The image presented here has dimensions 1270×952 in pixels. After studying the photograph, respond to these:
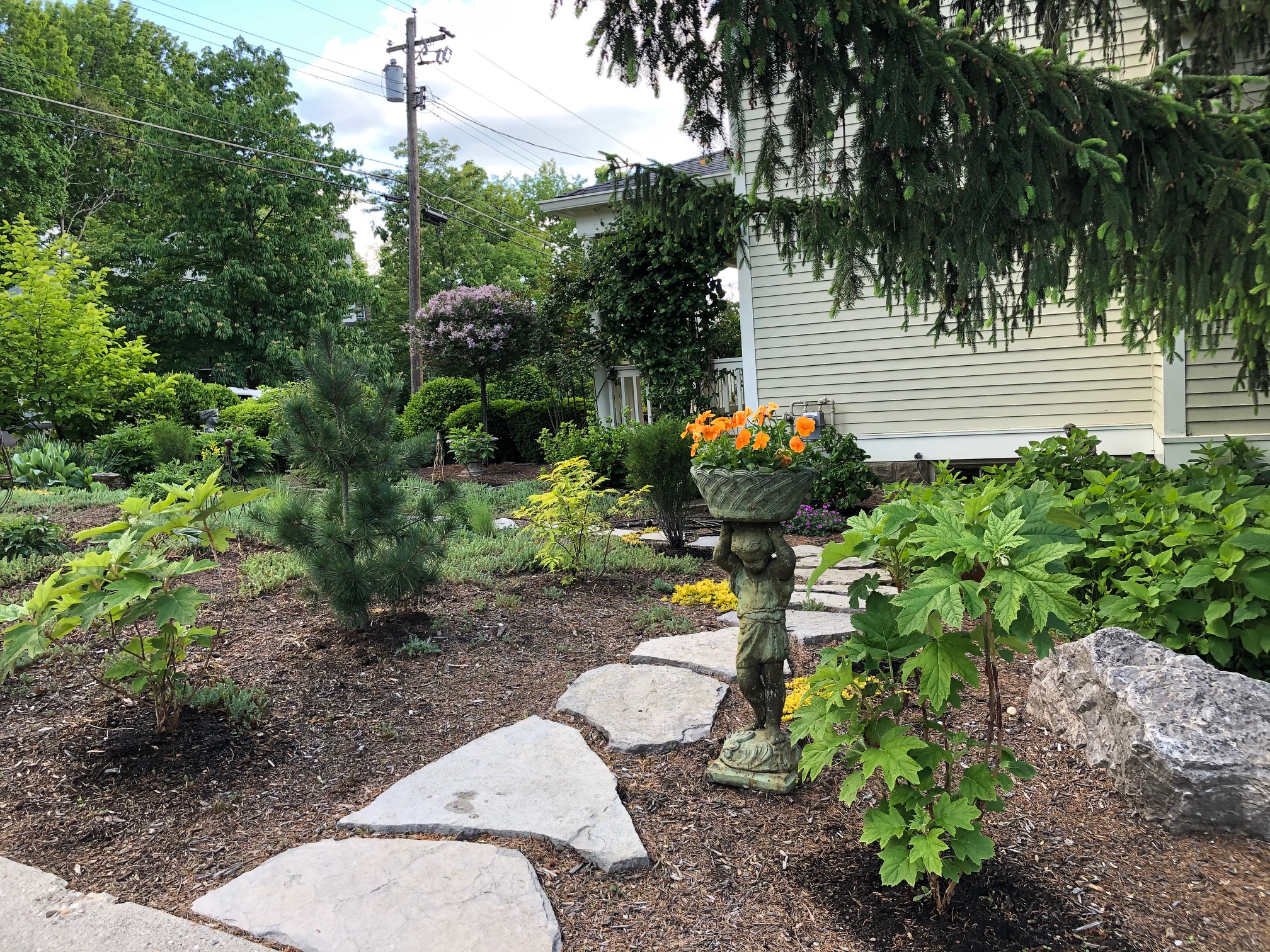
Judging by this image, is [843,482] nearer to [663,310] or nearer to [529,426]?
[663,310]

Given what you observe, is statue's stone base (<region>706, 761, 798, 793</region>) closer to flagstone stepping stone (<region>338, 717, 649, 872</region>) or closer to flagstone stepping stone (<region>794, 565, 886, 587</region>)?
flagstone stepping stone (<region>338, 717, 649, 872</region>)

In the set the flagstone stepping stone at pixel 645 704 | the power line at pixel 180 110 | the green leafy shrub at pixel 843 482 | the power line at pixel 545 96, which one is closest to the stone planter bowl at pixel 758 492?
the flagstone stepping stone at pixel 645 704

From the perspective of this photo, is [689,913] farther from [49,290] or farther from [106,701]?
[49,290]

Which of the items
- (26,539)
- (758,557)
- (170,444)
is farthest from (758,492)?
(170,444)

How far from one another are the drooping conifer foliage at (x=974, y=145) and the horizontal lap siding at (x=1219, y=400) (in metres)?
2.80

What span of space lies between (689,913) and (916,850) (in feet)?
1.94

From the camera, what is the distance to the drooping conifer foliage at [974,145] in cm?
279

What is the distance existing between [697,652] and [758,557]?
4.37ft

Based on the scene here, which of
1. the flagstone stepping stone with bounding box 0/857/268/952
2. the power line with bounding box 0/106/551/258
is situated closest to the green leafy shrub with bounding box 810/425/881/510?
the flagstone stepping stone with bounding box 0/857/268/952

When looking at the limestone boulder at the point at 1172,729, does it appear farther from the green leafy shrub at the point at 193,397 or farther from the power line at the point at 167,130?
the power line at the point at 167,130

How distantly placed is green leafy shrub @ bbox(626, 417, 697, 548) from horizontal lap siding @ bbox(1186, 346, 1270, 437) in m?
3.97

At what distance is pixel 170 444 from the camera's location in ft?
31.0

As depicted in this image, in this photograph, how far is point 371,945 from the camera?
1728 mm

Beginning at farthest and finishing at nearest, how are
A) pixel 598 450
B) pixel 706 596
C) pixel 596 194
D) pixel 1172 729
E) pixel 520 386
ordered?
pixel 520 386 < pixel 596 194 < pixel 598 450 < pixel 706 596 < pixel 1172 729
